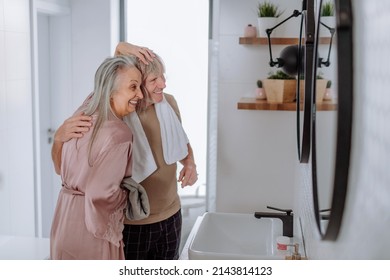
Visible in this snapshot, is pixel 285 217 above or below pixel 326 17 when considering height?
below

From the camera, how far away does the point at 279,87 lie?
3.71 feet

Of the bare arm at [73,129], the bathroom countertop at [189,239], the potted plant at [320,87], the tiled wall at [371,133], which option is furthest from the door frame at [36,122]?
the tiled wall at [371,133]

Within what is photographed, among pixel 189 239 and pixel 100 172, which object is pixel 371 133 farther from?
pixel 189 239

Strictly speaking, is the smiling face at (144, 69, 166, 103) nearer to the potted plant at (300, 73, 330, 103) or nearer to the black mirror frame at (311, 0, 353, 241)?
the potted plant at (300, 73, 330, 103)

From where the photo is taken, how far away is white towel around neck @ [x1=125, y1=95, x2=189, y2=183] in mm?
914

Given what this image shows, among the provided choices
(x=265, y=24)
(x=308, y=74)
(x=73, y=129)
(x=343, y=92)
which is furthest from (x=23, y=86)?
(x=343, y=92)

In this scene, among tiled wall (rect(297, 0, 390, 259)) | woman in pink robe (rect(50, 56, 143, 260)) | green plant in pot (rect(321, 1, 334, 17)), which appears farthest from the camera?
woman in pink robe (rect(50, 56, 143, 260))

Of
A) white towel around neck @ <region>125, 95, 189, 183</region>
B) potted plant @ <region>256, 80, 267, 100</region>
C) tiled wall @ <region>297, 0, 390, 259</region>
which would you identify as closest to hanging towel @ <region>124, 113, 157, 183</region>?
white towel around neck @ <region>125, 95, 189, 183</region>

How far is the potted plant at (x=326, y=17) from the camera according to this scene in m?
0.43

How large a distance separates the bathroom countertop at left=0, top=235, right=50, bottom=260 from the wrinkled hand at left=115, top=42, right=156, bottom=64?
0.42 m

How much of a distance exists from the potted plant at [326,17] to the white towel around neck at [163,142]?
1.59ft

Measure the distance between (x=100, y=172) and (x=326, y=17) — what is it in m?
0.51

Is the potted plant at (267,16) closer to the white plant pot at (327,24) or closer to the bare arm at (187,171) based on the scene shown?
the bare arm at (187,171)

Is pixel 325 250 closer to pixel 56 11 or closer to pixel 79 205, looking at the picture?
pixel 79 205
